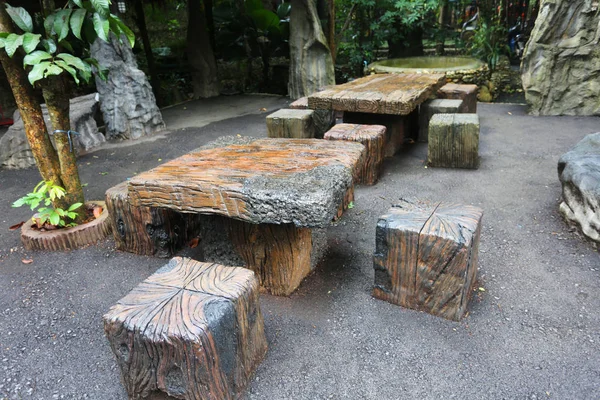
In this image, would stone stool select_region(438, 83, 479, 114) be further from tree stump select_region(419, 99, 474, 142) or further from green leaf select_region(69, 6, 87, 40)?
green leaf select_region(69, 6, 87, 40)

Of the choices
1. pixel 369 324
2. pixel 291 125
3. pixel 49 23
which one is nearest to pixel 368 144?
pixel 291 125

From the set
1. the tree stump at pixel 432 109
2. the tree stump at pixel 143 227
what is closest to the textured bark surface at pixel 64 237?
the tree stump at pixel 143 227

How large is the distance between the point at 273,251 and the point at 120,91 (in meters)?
4.53

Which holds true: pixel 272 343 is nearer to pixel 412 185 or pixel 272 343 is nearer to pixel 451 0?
pixel 412 185

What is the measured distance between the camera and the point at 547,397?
174 cm

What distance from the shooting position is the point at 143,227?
289cm

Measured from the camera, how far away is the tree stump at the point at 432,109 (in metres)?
4.89

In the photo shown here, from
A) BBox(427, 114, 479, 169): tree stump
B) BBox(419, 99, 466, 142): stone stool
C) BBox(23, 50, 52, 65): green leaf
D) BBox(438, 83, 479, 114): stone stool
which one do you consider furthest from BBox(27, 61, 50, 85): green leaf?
BBox(438, 83, 479, 114): stone stool

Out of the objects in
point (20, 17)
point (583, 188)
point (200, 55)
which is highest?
point (20, 17)

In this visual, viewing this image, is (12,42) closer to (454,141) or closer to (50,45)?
(50,45)

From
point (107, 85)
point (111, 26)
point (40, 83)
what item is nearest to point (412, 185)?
point (111, 26)

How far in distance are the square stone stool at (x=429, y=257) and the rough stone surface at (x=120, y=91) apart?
4766 millimetres

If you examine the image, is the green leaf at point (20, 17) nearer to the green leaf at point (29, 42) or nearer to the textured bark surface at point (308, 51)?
the green leaf at point (29, 42)

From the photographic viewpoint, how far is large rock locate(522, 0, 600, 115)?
5633 millimetres
